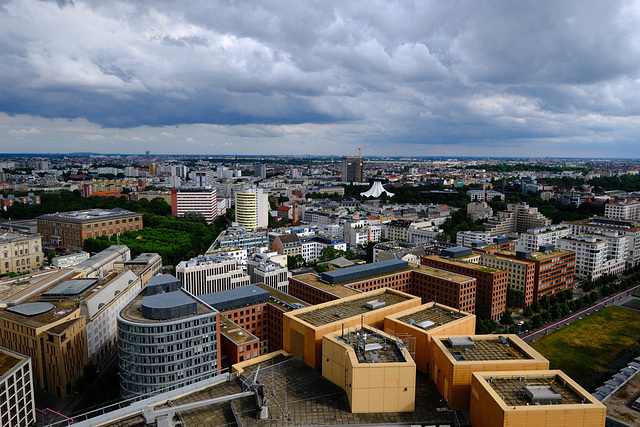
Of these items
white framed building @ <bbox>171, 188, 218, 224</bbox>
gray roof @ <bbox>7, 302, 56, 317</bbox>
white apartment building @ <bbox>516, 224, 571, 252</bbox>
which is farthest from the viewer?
white framed building @ <bbox>171, 188, 218, 224</bbox>

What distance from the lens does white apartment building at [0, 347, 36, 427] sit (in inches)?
1030

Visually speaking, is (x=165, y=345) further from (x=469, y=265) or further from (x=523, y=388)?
(x=469, y=265)

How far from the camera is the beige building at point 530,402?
1516cm

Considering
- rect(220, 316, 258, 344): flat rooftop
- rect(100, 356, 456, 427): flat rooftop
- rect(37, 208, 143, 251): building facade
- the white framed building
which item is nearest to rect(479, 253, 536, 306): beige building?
rect(220, 316, 258, 344): flat rooftop

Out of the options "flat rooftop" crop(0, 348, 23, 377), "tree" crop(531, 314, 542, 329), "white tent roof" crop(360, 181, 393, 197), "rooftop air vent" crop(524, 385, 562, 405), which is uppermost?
"rooftop air vent" crop(524, 385, 562, 405)

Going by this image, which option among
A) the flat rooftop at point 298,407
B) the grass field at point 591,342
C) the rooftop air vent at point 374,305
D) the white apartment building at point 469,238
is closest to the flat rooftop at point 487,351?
the flat rooftop at point 298,407

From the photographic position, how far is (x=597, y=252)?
6694cm

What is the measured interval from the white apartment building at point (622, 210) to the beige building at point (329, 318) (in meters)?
91.1

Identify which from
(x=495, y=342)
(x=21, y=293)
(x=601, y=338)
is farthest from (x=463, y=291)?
(x=21, y=293)

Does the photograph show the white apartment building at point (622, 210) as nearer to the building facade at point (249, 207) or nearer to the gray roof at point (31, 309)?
the building facade at point (249, 207)

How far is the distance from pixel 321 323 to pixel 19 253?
62.3 meters

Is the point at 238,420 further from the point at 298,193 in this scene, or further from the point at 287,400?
the point at 298,193

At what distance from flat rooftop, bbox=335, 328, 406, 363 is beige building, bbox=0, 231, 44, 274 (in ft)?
210

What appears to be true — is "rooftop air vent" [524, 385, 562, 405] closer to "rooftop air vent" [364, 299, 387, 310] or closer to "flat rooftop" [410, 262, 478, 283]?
"rooftop air vent" [364, 299, 387, 310]
